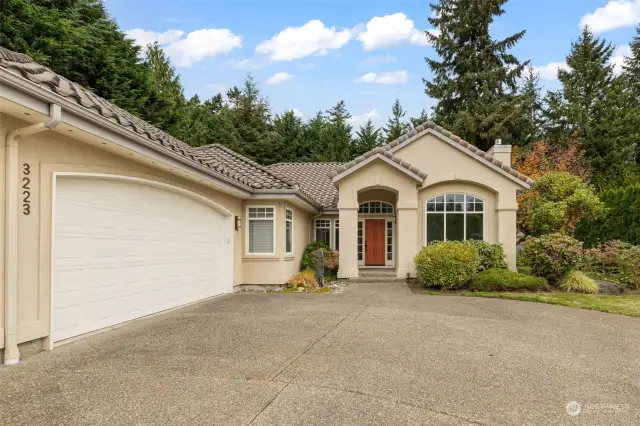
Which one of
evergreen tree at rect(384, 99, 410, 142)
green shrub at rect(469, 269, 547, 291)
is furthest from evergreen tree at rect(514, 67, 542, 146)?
green shrub at rect(469, 269, 547, 291)

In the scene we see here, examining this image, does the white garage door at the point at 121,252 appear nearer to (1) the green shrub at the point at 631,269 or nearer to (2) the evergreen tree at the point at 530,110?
(1) the green shrub at the point at 631,269

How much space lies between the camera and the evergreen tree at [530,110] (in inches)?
1248

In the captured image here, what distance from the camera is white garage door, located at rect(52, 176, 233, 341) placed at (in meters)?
6.36

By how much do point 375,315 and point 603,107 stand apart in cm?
3181

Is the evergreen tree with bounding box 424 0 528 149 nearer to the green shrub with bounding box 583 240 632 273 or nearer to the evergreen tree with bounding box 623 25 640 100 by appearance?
the evergreen tree with bounding box 623 25 640 100

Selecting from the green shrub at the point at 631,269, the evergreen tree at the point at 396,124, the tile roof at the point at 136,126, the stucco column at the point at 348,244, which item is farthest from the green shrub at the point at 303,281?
the evergreen tree at the point at 396,124

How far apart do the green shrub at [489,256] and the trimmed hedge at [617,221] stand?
6508 millimetres

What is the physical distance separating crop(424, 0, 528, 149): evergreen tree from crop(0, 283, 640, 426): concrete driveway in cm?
2461

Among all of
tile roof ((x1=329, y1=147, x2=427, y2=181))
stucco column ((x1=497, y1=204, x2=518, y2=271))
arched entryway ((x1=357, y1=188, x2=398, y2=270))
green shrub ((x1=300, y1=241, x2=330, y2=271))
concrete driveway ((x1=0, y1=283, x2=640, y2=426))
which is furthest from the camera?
arched entryway ((x1=357, y1=188, x2=398, y2=270))

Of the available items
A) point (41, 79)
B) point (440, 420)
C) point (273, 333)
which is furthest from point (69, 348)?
point (440, 420)

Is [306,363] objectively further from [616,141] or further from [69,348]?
[616,141]

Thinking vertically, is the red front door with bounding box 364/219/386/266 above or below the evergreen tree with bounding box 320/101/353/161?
below

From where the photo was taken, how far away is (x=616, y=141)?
31.3m

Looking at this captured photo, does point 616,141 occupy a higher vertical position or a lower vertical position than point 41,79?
higher
